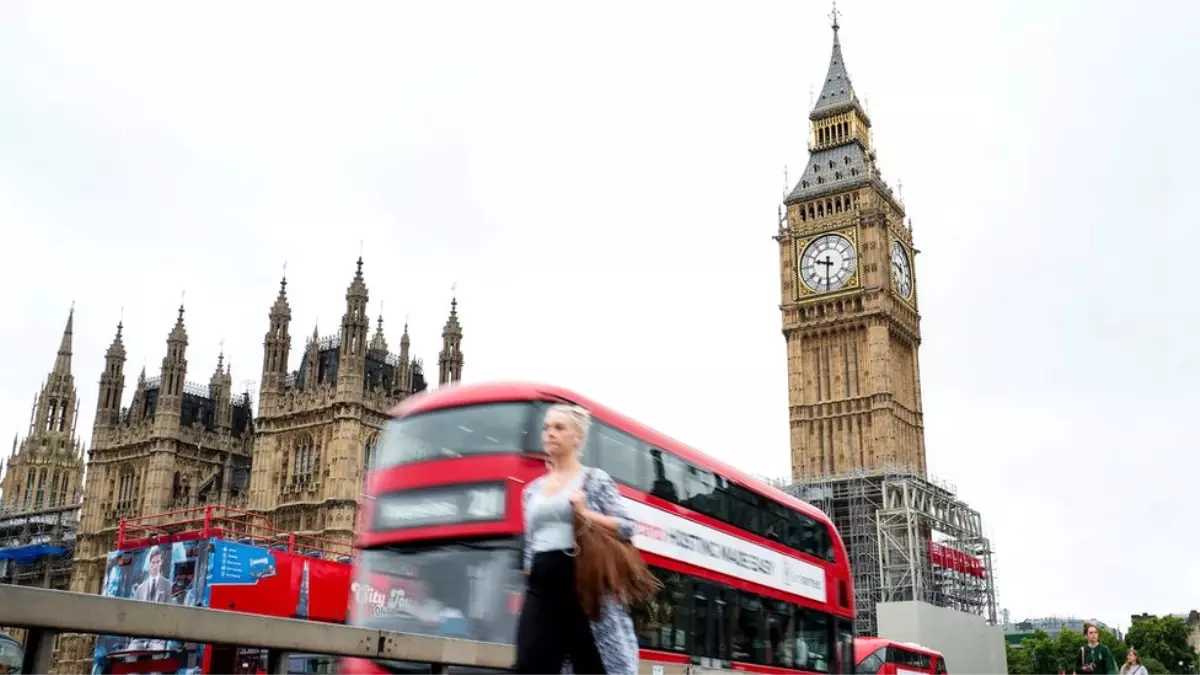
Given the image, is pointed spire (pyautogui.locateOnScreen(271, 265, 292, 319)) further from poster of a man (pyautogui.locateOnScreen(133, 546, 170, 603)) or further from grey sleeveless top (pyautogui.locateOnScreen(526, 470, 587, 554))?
grey sleeveless top (pyautogui.locateOnScreen(526, 470, 587, 554))

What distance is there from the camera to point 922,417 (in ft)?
233

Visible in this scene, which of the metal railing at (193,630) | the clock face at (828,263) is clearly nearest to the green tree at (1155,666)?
the clock face at (828,263)

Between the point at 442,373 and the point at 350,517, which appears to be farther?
the point at 442,373

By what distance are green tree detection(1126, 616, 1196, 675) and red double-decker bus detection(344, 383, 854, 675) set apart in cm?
6781

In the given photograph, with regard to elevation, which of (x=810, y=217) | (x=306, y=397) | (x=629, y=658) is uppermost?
(x=810, y=217)

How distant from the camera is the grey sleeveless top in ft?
15.1

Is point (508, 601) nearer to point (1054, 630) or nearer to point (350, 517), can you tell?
point (350, 517)

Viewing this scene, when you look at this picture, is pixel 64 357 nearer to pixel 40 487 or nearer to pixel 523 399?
pixel 40 487

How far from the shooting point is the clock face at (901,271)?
231ft

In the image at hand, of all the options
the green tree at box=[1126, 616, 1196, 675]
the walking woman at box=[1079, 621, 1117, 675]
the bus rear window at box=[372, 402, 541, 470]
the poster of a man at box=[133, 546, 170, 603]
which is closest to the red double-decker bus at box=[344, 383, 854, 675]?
the bus rear window at box=[372, 402, 541, 470]

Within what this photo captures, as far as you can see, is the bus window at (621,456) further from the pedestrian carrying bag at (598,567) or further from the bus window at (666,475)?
the pedestrian carrying bag at (598,567)

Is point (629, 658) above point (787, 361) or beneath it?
beneath

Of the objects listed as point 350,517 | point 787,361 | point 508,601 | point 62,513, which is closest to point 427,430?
point 508,601

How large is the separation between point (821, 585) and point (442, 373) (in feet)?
133
